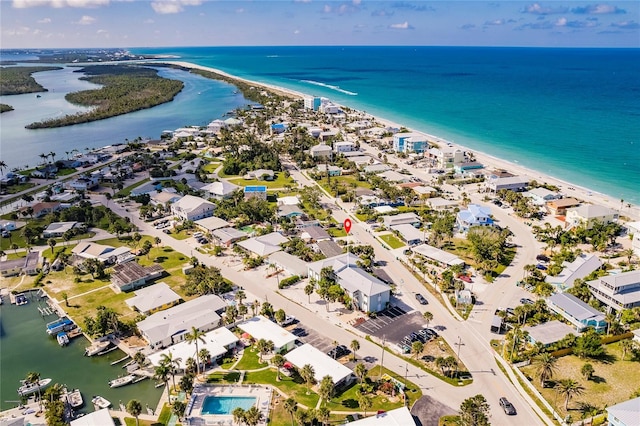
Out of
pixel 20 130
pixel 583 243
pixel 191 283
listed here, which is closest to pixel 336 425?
pixel 191 283

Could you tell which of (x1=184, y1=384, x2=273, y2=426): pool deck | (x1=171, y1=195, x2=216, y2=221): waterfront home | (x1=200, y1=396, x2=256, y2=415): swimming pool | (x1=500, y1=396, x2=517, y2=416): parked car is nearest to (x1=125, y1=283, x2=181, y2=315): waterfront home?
(x1=184, y1=384, x2=273, y2=426): pool deck

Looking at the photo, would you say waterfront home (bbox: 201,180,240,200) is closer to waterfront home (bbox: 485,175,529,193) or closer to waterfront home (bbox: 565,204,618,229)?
waterfront home (bbox: 485,175,529,193)

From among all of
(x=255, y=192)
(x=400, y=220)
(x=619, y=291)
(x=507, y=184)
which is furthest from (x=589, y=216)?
(x=255, y=192)

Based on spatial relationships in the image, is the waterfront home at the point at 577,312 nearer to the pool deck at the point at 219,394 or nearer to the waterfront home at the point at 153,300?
the pool deck at the point at 219,394

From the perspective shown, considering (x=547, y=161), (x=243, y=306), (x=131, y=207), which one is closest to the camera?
(x=243, y=306)

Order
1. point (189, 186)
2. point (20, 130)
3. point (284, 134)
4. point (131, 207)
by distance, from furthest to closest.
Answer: point (20, 130)
point (284, 134)
point (189, 186)
point (131, 207)

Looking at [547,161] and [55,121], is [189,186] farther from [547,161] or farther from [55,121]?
[55,121]

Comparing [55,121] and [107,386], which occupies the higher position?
[55,121]
